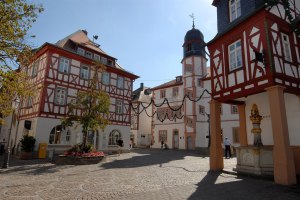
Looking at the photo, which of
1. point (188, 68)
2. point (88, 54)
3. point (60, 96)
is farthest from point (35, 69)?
point (188, 68)

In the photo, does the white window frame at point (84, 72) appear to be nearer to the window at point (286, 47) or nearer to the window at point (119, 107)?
the window at point (119, 107)

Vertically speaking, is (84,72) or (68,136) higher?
(84,72)

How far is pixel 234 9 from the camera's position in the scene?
12.9m

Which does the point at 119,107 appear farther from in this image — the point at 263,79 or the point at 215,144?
the point at 263,79

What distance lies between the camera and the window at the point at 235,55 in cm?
1174

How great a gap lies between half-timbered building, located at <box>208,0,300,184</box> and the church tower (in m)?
19.7

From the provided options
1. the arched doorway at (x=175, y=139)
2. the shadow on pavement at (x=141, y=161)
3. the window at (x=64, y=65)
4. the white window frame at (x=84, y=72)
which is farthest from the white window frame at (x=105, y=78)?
the arched doorway at (x=175, y=139)

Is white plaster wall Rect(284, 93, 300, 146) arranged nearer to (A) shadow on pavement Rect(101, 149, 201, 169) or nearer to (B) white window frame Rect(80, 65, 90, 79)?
(A) shadow on pavement Rect(101, 149, 201, 169)

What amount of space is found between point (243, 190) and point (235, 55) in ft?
23.6

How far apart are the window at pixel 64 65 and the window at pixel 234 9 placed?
15.6 meters

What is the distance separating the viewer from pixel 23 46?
28.7ft

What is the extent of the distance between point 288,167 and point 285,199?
2593mm

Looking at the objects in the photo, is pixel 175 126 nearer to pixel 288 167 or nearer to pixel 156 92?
pixel 156 92

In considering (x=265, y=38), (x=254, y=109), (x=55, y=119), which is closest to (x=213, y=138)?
(x=254, y=109)
